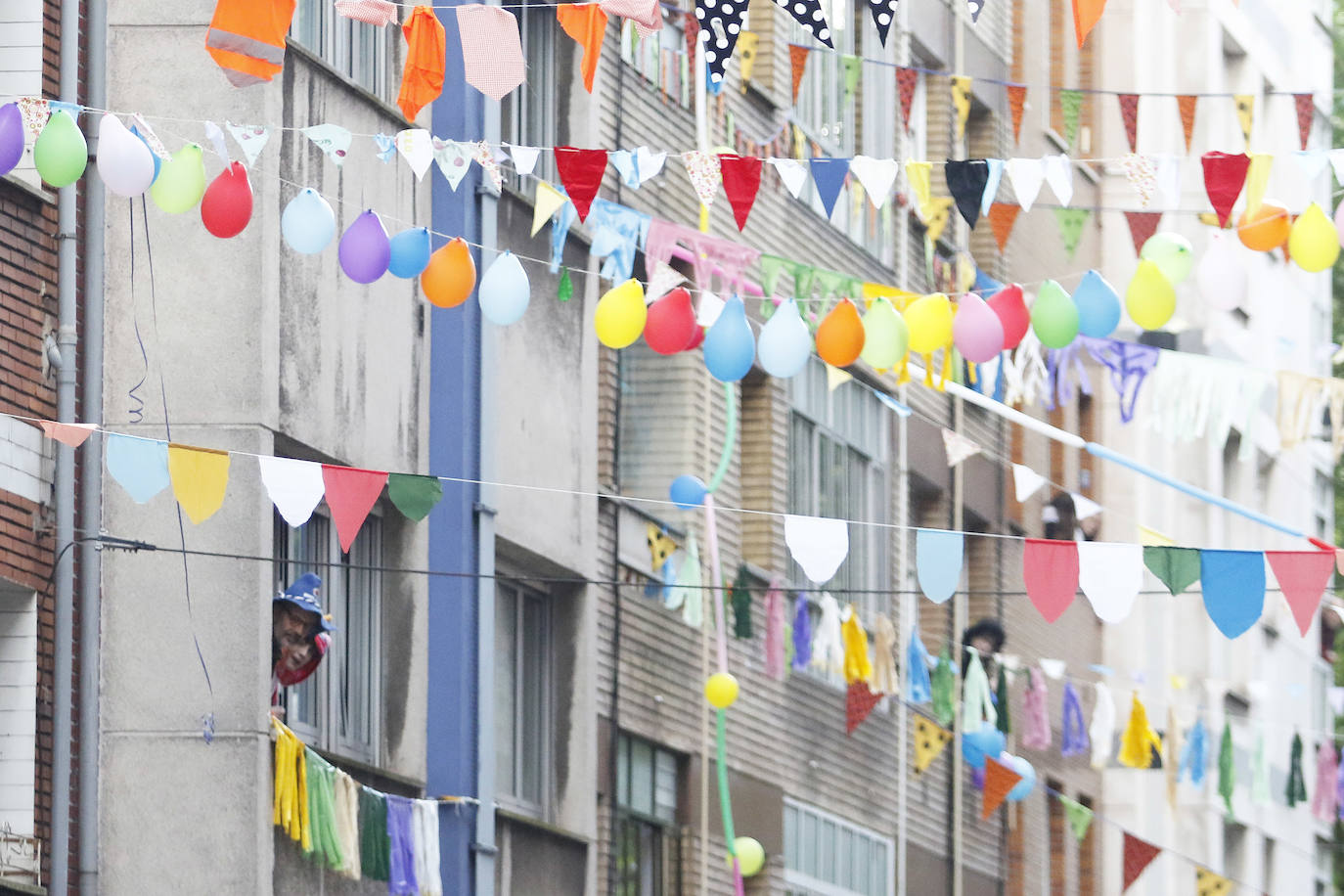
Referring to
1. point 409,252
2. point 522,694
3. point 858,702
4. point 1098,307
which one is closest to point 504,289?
point 409,252

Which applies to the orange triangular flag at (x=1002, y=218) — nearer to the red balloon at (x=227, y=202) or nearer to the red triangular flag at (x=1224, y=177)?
the red triangular flag at (x=1224, y=177)

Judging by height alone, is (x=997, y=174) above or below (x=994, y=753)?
above

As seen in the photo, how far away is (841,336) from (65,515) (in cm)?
361

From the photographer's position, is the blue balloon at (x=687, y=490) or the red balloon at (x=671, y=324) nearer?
the red balloon at (x=671, y=324)

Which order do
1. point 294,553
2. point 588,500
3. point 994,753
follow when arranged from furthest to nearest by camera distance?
point 994,753, point 588,500, point 294,553

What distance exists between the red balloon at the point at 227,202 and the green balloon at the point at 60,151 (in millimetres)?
809

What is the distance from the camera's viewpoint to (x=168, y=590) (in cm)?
1627

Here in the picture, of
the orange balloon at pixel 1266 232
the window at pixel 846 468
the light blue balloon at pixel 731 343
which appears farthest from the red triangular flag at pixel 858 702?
the light blue balloon at pixel 731 343

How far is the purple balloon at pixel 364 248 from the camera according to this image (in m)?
14.8

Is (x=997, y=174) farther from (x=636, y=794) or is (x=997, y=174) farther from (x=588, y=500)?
(x=636, y=794)

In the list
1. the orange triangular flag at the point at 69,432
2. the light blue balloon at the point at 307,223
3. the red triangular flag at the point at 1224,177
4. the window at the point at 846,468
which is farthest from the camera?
the window at the point at 846,468

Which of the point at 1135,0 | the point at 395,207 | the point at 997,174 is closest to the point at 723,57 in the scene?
the point at 997,174

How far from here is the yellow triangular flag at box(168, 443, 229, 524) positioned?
13703mm

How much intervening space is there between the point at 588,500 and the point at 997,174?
616cm
